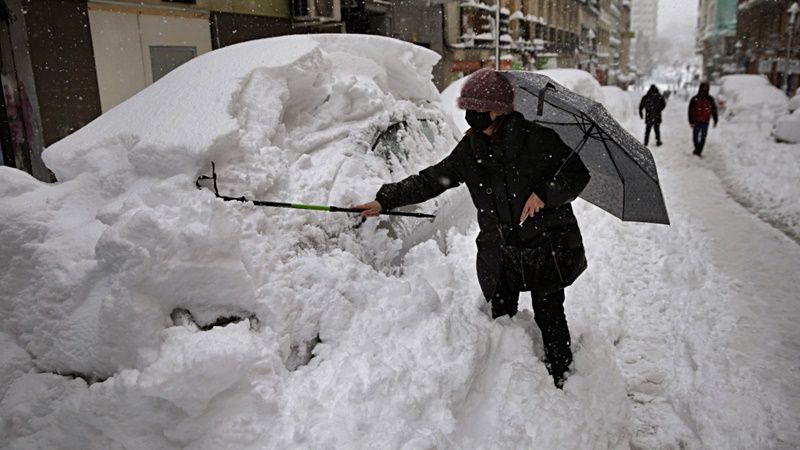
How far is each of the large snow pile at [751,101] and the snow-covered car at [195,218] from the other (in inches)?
715

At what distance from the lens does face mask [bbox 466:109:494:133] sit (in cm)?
304

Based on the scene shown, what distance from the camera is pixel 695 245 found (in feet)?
21.0

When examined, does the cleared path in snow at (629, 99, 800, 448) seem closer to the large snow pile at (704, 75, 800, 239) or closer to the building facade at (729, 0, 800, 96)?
the large snow pile at (704, 75, 800, 239)

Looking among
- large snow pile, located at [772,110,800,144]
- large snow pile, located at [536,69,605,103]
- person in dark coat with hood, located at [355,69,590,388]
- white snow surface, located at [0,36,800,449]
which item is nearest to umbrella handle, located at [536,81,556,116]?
person in dark coat with hood, located at [355,69,590,388]

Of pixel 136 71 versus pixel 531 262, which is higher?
pixel 136 71

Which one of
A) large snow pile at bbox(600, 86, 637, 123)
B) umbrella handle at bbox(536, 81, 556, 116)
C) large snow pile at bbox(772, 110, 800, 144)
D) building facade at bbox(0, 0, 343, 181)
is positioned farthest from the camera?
large snow pile at bbox(600, 86, 637, 123)

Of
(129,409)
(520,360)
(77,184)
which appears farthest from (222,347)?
(520,360)

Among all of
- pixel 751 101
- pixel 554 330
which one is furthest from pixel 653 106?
pixel 554 330

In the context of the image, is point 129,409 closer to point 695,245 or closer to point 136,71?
point 695,245

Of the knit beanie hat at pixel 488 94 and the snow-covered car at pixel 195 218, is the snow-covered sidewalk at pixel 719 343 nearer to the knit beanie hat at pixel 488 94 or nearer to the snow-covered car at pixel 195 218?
the snow-covered car at pixel 195 218

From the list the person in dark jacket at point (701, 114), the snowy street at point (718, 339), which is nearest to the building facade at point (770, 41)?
the person in dark jacket at point (701, 114)

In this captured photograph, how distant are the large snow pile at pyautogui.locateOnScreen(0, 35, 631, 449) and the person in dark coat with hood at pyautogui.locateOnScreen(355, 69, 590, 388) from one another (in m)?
0.22

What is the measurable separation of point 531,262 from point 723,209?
631cm

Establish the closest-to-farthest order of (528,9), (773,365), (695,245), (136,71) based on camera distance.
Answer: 1. (773,365)
2. (695,245)
3. (136,71)
4. (528,9)
